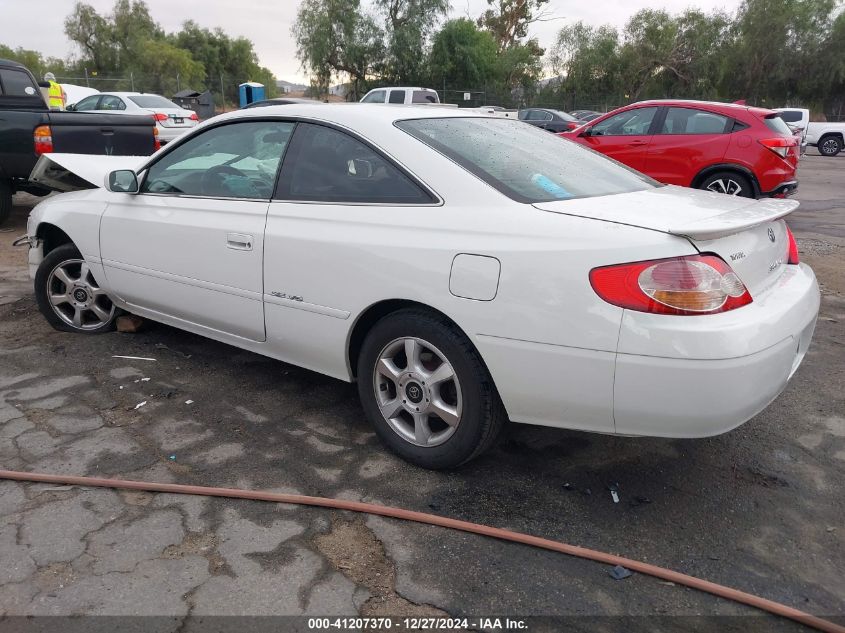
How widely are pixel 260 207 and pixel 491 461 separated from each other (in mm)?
1674

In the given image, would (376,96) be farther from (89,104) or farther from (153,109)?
(89,104)

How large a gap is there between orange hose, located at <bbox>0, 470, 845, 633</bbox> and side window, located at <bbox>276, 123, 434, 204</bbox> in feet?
4.22

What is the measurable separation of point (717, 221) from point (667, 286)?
41 centimetres

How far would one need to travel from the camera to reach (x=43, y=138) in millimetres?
7789

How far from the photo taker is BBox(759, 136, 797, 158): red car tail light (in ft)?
28.7

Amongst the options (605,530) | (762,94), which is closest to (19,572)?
(605,530)

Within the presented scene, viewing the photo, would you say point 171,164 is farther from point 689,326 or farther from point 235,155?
point 689,326

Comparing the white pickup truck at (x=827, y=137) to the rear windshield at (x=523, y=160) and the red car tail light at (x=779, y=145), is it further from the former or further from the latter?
the rear windshield at (x=523, y=160)

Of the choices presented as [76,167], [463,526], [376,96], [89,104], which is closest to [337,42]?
[376,96]

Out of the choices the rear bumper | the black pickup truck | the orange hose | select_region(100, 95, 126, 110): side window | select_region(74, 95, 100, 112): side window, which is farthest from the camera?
select_region(74, 95, 100, 112): side window

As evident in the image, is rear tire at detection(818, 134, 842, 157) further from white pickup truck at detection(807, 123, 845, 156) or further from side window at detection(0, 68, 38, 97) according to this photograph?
side window at detection(0, 68, 38, 97)

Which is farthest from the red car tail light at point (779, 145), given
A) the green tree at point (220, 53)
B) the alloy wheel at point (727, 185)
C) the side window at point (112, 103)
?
the green tree at point (220, 53)

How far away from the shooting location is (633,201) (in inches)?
115

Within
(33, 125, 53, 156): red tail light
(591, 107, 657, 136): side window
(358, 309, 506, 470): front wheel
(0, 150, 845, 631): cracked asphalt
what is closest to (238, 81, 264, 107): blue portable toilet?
(591, 107, 657, 136): side window
